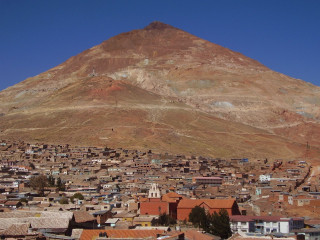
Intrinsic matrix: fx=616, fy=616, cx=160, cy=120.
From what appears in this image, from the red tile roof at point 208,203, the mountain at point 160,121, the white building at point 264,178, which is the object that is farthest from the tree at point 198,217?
the mountain at point 160,121

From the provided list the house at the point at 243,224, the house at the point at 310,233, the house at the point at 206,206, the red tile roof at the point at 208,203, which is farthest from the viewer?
the red tile roof at the point at 208,203

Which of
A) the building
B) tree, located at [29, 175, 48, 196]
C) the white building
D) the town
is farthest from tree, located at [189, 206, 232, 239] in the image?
the white building

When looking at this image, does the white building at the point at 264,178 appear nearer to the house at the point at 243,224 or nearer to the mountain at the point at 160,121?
the mountain at the point at 160,121

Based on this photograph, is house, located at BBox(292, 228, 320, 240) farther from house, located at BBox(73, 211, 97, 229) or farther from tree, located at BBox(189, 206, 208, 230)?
house, located at BBox(73, 211, 97, 229)

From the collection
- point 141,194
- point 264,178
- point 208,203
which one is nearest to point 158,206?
point 208,203

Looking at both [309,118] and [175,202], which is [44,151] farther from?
[309,118]

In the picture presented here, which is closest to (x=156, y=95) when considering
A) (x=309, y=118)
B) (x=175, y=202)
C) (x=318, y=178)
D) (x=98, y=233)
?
(x=309, y=118)
